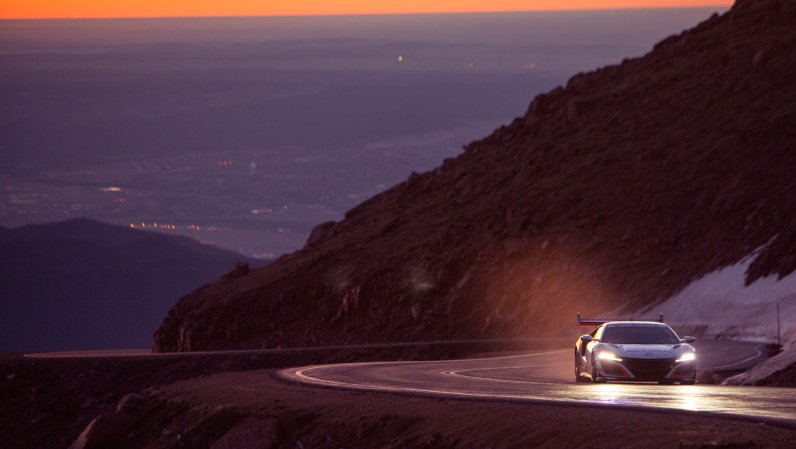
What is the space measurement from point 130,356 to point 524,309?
15.6 metres

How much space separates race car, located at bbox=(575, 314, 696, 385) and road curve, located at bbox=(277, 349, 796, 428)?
0.29 meters

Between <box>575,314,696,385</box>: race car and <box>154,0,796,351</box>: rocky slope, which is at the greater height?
<box>154,0,796,351</box>: rocky slope

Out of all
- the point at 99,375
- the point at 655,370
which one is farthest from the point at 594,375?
the point at 99,375

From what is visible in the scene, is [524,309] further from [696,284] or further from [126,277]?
[126,277]

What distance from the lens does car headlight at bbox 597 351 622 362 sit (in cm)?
2898

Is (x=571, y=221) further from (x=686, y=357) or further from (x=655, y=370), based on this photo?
(x=655, y=370)

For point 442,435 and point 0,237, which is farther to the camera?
point 0,237

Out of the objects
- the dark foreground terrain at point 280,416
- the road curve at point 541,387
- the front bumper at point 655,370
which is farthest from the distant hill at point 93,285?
the front bumper at point 655,370

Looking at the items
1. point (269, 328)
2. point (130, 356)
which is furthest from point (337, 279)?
point (130, 356)

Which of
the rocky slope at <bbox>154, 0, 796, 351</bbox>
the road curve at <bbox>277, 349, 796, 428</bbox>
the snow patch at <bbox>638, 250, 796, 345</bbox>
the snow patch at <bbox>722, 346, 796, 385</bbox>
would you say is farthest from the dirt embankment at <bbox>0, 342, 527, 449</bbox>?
the snow patch at <bbox>722, 346, 796, 385</bbox>

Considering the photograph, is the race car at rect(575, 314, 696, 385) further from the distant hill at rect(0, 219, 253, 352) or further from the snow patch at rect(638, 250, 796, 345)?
the distant hill at rect(0, 219, 253, 352)

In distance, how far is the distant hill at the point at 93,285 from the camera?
148 m

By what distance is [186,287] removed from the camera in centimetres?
15850

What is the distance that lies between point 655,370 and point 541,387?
2.27 m
